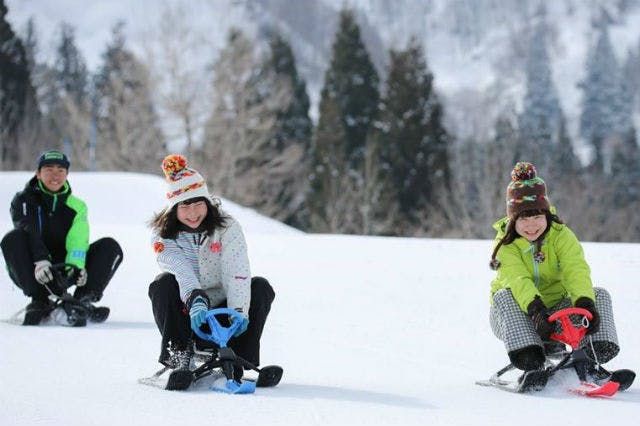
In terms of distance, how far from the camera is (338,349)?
641cm

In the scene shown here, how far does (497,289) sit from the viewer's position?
198 inches

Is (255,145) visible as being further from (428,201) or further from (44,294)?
(44,294)

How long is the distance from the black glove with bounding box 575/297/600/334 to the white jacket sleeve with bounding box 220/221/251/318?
5.11 ft

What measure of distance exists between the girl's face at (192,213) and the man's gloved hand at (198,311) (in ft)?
1.59

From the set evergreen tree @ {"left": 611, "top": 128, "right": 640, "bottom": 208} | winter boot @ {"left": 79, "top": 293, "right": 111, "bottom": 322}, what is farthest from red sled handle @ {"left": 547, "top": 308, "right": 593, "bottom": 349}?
evergreen tree @ {"left": 611, "top": 128, "right": 640, "bottom": 208}

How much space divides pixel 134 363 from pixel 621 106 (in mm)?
82763

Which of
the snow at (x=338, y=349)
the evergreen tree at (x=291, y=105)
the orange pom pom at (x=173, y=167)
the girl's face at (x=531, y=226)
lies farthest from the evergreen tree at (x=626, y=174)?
the orange pom pom at (x=173, y=167)

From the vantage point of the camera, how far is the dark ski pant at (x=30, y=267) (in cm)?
714

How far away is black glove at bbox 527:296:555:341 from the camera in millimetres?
4645

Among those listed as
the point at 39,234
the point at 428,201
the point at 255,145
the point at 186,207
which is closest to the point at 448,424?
the point at 186,207

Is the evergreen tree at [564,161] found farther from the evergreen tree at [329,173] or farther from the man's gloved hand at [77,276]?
the man's gloved hand at [77,276]

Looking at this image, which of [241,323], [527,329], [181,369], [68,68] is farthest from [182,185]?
[68,68]

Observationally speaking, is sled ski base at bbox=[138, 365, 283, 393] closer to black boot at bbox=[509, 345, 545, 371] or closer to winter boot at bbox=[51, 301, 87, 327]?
black boot at bbox=[509, 345, 545, 371]

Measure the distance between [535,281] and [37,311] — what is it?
12.3 ft
